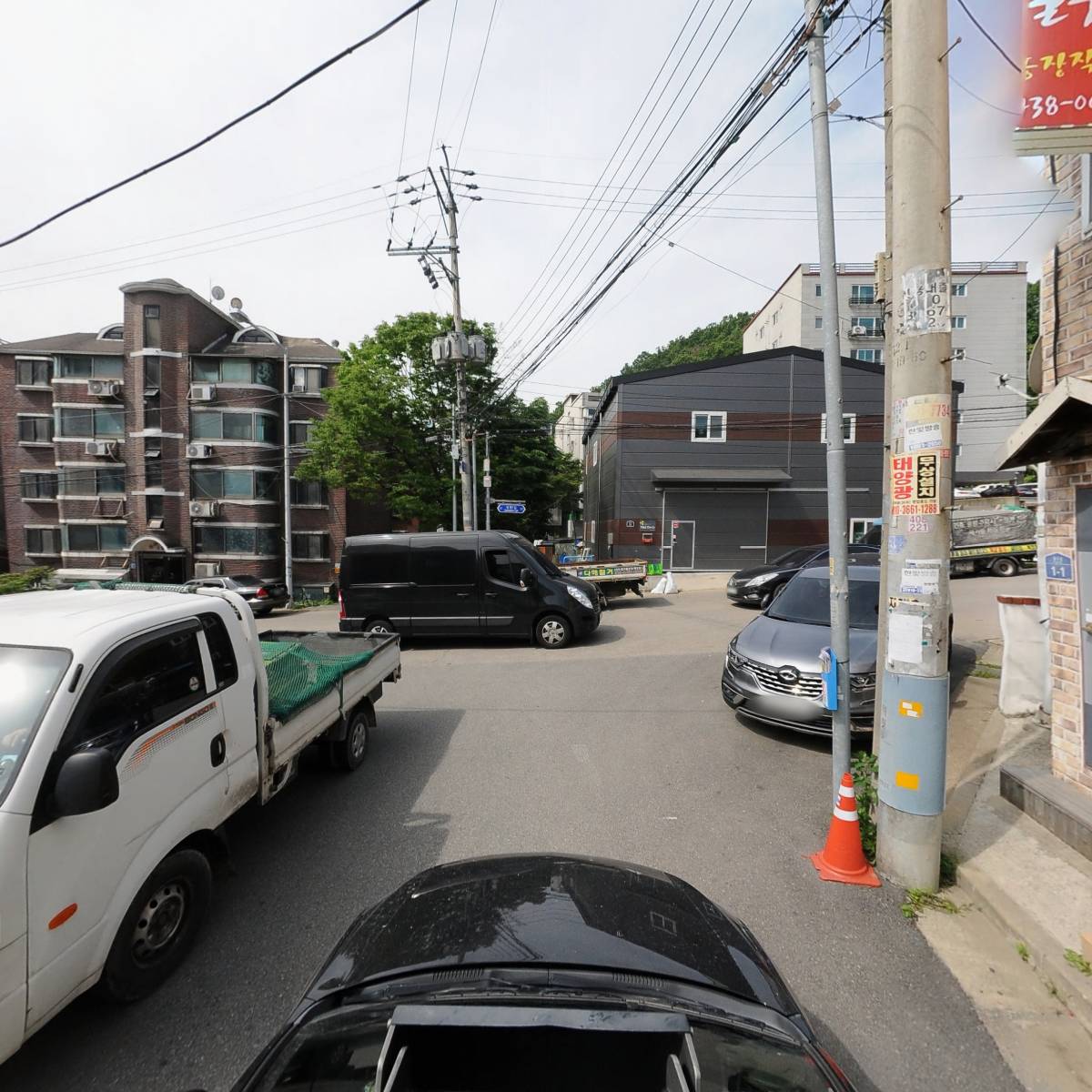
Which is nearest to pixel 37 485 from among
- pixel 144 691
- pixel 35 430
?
pixel 35 430

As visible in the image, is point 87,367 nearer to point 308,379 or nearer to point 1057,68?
point 308,379

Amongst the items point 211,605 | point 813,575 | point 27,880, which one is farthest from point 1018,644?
point 27,880

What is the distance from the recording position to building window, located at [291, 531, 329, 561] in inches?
1120

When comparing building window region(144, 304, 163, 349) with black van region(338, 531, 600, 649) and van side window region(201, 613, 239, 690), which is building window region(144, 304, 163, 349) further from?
van side window region(201, 613, 239, 690)

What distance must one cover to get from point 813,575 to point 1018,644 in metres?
2.14

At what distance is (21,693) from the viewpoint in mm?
2490

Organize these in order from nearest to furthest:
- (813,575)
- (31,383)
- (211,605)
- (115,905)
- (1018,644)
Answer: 1. (115,905)
2. (211,605)
3. (1018,644)
4. (813,575)
5. (31,383)

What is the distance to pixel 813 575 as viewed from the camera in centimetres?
758

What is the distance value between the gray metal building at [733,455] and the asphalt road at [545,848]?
61.1 feet

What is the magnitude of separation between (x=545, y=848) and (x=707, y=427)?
24715 mm

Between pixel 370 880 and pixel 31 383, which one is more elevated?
pixel 31 383

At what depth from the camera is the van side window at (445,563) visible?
10578 mm

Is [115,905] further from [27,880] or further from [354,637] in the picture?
[354,637]

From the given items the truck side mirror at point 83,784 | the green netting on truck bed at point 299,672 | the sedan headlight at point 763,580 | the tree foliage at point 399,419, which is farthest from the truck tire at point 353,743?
the tree foliage at point 399,419
